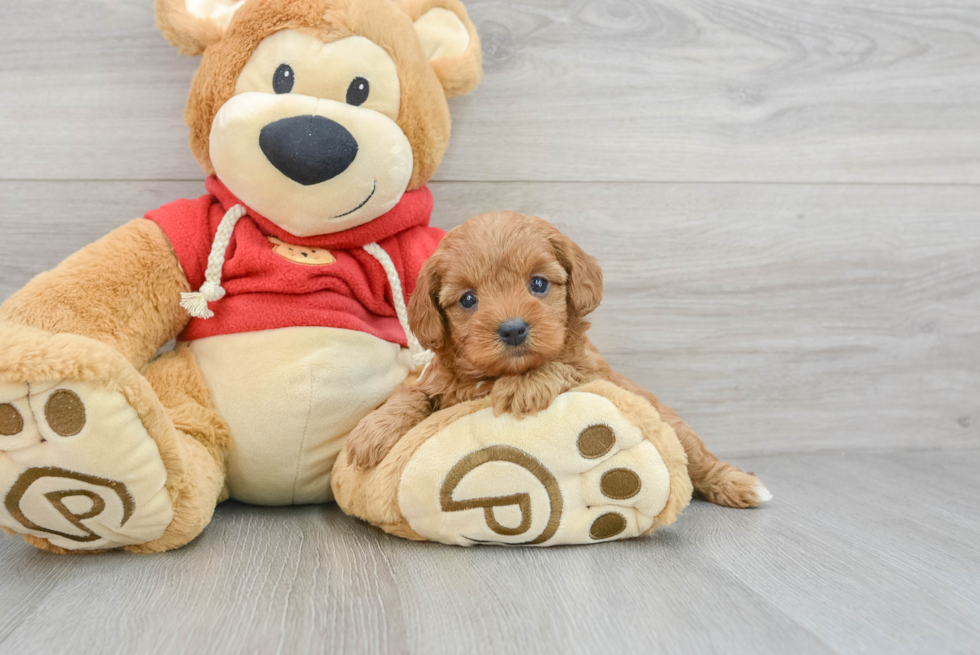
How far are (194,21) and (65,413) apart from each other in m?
0.60

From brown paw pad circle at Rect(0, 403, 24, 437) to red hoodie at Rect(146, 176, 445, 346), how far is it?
32 centimetres

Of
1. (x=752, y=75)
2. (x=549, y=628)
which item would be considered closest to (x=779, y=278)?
(x=752, y=75)

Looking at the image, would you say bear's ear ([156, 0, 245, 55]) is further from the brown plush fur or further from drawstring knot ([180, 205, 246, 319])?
drawstring knot ([180, 205, 246, 319])

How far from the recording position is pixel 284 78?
3.19ft

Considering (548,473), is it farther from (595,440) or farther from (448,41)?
(448,41)

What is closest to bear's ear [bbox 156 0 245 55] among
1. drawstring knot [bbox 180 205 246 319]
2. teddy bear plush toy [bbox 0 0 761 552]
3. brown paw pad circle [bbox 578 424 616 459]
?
teddy bear plush toy [bbox 0 0 761 552]

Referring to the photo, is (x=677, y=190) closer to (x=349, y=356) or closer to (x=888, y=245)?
(x=888, y=245)

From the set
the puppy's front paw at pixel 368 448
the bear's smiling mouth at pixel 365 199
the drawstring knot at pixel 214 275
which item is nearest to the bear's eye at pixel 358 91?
the bear's smiling mouth at pixel 365 199

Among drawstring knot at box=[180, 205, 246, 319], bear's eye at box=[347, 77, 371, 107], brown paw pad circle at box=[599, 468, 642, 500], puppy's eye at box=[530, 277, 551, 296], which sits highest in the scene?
bear's eye at box=[347, 77, 371, 107]

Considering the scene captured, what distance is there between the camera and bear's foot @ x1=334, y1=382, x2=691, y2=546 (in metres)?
0.84

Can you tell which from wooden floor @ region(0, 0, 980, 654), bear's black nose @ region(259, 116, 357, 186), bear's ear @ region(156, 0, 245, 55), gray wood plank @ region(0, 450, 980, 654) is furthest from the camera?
wooden floor @ region(0, 0, 980, 654)

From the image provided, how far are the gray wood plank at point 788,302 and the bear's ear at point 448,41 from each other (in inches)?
8.7

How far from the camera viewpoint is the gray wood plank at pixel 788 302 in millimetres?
1354

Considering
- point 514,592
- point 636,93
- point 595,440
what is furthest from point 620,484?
point 636,93
